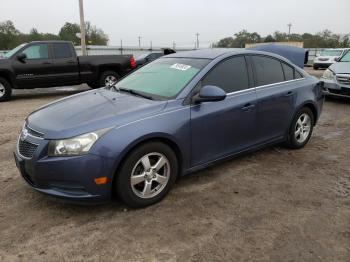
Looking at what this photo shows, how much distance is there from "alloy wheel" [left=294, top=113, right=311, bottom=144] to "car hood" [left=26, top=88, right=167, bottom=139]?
2.58 metres

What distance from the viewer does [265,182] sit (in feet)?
13.7

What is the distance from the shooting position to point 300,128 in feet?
17.5

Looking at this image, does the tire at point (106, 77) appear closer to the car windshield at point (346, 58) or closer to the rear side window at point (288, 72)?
the car windshield at point (346, 58)

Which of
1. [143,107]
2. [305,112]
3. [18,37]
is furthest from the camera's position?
[18,37]

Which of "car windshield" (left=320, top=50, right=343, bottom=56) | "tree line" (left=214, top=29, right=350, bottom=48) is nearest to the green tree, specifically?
"tree line" (left=214, top=29, right=350, bottom=48)

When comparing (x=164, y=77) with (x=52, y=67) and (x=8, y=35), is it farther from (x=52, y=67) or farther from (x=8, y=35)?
(x=8, y=35)

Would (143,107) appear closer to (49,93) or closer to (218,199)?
(218,199)

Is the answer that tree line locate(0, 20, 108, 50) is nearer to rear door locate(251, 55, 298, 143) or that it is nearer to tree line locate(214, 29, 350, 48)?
tree line locate(214, 29, 350, 48)

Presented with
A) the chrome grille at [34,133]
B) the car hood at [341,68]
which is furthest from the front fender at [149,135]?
the car hood at [341,68]

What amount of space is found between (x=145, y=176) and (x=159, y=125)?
531 mm

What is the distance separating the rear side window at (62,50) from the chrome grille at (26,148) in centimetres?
824

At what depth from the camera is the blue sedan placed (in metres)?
3.15

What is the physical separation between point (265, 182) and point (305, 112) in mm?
1727

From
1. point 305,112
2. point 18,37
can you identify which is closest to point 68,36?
point 18,37
